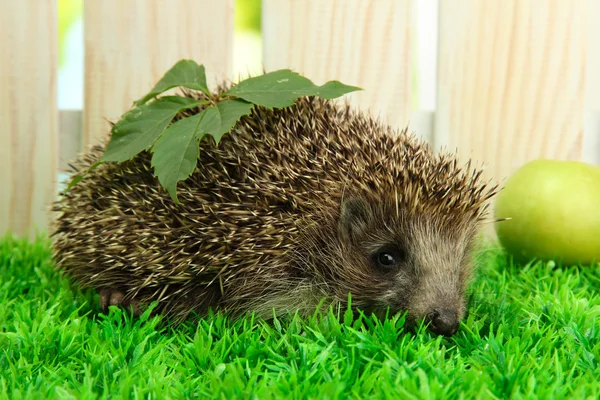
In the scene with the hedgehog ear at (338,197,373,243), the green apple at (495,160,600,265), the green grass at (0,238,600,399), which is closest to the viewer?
the green grass at (0,238,600,399)

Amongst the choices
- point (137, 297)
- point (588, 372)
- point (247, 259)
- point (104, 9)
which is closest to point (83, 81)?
point (104, 9)

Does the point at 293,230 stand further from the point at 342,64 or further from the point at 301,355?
the point at 342,64

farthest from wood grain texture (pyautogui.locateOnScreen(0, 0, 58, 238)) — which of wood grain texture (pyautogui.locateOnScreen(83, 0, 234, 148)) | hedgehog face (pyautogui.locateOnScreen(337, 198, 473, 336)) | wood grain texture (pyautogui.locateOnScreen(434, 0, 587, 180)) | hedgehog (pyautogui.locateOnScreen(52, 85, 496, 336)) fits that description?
wood grain texture (pyautogui.locateOnScreen(434, 0, 587, 180))

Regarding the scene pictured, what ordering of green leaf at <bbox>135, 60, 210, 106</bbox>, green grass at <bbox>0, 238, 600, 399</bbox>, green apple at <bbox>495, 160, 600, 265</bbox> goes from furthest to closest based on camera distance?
green apple at <bbox>495, 160, 600, 265</bbox>
green leaf at <bbox>135, 60, 210, 106</bbox>
green grass at <bbox>0, 238, 600, 399</bbox>

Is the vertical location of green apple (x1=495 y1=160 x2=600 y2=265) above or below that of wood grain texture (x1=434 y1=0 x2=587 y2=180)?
below

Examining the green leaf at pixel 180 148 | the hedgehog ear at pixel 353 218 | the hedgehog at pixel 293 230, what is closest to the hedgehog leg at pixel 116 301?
the hedgehog at pixel 293 230

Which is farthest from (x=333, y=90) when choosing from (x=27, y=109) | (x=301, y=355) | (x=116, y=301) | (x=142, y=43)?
(x=27, y=109)

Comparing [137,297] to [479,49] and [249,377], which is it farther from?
[479,49]

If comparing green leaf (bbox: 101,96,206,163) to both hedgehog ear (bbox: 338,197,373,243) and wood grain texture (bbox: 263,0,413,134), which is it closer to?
hedgehog ear (bbox: 338,197,373,243)
